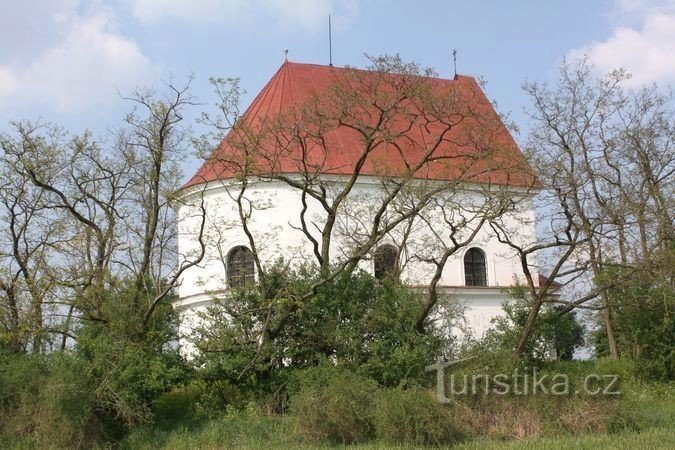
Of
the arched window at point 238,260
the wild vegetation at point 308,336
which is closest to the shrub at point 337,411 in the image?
the wild vegetation at point 308,336

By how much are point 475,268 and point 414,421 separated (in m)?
14.8

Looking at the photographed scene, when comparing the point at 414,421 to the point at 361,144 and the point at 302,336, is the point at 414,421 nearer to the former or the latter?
the point at 302,336

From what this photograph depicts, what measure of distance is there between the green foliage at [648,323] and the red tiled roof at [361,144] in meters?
4.07

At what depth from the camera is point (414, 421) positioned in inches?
551

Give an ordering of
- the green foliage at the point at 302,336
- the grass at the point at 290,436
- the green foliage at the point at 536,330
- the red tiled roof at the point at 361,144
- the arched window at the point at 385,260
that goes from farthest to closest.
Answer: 1. the arched window at the point at 385,260
2. the green foliage at the point at 536,330
3. the red tiled roof at the point at 361,144
4. the green foliage at the point at 302,336
5. the grass at the point at 290,436

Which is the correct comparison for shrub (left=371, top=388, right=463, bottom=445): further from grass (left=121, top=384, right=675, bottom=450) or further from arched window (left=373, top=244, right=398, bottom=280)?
arched window (left=373, top=244, right=398, bottom=280)

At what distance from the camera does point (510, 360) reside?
16.3 metres

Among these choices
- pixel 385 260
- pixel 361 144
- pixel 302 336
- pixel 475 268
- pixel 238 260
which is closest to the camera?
pixel 302 336

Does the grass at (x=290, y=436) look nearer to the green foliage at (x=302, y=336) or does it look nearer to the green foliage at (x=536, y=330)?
the green foliage at (x=302, y=336)

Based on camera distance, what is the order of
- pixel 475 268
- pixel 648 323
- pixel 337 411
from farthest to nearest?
1. pixel 475 268
2. pixel 648 323
3. pixel 337 411

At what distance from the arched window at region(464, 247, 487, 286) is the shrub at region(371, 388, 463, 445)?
45.8 ft

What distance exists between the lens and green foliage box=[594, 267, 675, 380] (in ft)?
68.0

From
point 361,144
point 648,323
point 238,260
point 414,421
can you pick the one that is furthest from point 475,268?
point 414,421

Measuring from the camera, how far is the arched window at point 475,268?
92.1 ft
